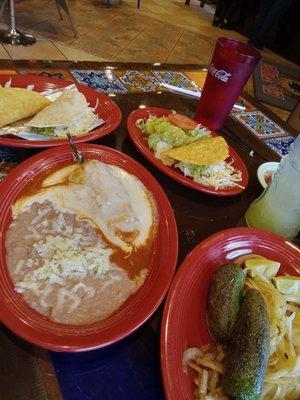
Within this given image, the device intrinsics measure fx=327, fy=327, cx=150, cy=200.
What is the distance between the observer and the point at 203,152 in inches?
36.3

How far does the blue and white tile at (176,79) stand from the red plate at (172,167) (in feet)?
1.37

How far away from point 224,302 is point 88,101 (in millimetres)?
749

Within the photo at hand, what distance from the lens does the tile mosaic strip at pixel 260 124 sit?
1295mm

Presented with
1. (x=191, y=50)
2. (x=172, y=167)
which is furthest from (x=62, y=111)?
(x=191, y=50)

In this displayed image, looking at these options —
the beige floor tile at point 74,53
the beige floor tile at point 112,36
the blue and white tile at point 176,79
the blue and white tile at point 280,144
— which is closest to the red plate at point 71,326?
the blue and white tile at point 280,144

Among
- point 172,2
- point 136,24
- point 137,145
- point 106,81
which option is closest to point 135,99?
point 106,81

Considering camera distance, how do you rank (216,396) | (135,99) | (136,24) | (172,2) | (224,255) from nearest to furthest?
(216,396), (224,255), (135,99), (136,24), (172,2)

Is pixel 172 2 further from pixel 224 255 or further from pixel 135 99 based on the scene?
pixel 224 255

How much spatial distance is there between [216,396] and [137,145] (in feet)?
2.06

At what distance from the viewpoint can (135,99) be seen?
1.17m

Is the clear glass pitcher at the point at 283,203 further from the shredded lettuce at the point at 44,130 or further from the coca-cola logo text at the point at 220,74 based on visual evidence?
the shredded lettuce at the point at 44,130

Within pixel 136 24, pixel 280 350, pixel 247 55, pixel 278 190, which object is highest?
pixel 247 55

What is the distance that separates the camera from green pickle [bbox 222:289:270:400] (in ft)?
1.52

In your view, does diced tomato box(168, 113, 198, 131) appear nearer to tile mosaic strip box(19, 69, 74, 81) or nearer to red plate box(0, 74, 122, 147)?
red plate box(0, 74, 122, 147)
